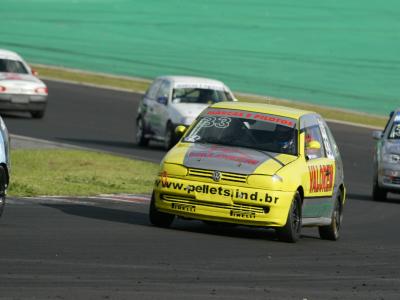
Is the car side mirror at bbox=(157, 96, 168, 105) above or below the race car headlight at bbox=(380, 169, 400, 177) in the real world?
below

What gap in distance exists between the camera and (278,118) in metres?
16.4

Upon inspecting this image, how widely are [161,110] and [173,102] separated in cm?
41

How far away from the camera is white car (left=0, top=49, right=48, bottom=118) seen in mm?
34594

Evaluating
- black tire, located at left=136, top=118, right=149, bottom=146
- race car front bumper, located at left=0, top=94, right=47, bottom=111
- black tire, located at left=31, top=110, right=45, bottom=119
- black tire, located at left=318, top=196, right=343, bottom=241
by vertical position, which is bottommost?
black tire, located at left=31, top=110, right=45, bottom=119

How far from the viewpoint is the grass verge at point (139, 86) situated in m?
40.8

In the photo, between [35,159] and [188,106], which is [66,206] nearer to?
[35,159]

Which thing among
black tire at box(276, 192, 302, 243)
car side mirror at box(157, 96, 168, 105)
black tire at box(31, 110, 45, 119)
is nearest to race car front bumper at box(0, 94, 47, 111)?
black tire at box(31, 110, 45, 119)

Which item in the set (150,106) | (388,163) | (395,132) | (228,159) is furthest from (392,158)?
(228,159)

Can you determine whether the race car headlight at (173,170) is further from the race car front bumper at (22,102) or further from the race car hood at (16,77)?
the race car hood at (16,77)

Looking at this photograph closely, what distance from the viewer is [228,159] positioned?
15180 millimetres

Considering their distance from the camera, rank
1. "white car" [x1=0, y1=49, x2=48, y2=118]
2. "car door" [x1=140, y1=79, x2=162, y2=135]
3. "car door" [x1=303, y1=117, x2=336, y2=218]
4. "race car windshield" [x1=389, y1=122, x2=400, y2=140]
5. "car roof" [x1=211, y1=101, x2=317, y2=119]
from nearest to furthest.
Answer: "car door" [x1=303, y1=117, x2=336, y2=218]
"car roof" [x1=211, y1=101, x2=317, y2=119]
"race car windshield" [x1=389, y1=122, x2=400, y2=140]
"car door" [x1=140, y1=79, x2=162, y2=135]
"white car" [x1=0, y1=49, x2=48, y2=118]

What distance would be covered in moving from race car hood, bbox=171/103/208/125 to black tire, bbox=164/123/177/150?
0.98ft

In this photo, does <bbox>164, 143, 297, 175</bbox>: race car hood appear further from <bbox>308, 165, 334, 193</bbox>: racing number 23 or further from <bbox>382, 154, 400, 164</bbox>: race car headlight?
<bbox>382, 154, 400, 164</bbox>: race car headlight

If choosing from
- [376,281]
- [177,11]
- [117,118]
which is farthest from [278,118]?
[177,11]
